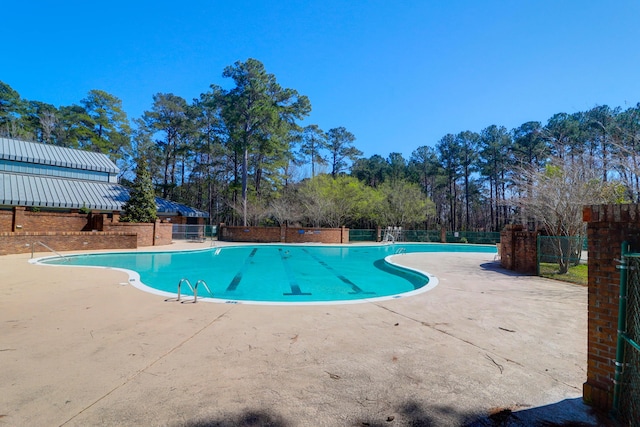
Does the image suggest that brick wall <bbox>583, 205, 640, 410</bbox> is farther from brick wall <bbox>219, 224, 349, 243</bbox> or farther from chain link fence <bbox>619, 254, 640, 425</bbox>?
brick wall <bbox>219, 224, 349, 243</bbox>

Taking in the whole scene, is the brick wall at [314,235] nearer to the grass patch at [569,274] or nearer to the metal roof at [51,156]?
the grass patch at [569,274]

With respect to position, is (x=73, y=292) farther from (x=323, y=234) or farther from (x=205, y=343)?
(x=323, y=234)

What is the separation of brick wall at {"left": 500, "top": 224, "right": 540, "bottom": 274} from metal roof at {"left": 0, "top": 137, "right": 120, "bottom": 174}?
29248 millimetres

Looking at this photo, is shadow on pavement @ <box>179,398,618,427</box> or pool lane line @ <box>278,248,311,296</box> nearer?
shadow on pavement @ <box>179,398,618,427</box>

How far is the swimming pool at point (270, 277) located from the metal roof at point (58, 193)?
10125 millimetres

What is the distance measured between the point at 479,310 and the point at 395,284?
4.50 metres

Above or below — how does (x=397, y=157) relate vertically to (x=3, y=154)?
above

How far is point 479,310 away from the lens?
17.5ft

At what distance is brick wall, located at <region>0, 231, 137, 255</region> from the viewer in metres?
13.0

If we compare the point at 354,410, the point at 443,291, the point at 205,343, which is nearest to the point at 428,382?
the point at 354,410

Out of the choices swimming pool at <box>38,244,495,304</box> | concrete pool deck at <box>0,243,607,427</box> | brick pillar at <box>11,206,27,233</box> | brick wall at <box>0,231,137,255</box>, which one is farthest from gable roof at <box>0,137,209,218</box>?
concrete pool deck at <box>0,243,607,427</box>

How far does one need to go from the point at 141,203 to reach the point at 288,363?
19.6 metres

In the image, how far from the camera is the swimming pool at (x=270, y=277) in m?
7.91

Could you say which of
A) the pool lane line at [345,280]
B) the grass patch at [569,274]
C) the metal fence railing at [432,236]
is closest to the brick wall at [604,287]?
the pool lane line at [345,280]
